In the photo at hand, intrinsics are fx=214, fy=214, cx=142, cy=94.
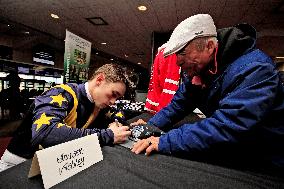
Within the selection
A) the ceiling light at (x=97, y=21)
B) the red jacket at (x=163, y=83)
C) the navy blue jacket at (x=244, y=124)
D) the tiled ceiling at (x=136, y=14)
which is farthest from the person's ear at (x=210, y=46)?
the ceiling light at (x=97, y=21)

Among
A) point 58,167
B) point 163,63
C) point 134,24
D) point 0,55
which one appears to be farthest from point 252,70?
→ point 0,55

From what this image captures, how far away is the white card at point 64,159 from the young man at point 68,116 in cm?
18

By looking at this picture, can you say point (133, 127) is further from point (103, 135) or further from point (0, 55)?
point (0, 55)

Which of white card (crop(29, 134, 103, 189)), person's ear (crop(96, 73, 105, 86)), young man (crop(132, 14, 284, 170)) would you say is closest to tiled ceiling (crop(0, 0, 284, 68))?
person's ear (crop(96, 73, 105, 86))

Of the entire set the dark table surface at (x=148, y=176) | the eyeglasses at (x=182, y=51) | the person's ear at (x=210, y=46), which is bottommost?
the dark table surface at (x=148, y=176)

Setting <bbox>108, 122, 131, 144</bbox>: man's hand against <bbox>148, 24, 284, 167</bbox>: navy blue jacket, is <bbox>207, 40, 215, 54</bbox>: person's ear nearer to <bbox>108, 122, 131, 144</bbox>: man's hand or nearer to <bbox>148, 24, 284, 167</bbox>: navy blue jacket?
<bbox>148, 24, 284, 167</bbox>: navy blue jacket

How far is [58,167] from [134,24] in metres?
6.02

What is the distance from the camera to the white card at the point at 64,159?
0.57 meters

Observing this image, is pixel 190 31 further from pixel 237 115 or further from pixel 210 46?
pixel 237 115

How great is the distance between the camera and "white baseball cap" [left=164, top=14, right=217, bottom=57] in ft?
3.47

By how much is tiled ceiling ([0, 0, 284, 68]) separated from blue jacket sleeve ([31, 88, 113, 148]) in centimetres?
408

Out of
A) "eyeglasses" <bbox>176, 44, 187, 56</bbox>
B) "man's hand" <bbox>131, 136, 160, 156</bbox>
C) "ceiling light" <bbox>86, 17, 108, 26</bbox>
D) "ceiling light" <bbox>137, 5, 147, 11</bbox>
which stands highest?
"ceiling light" <bbox>137, 5, 147, 11</bbox>

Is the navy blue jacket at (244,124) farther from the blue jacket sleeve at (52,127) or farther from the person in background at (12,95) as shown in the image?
the person in background at (12,95)

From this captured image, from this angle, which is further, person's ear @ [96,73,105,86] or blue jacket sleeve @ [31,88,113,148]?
person's ear @ [96,73,105,86]
